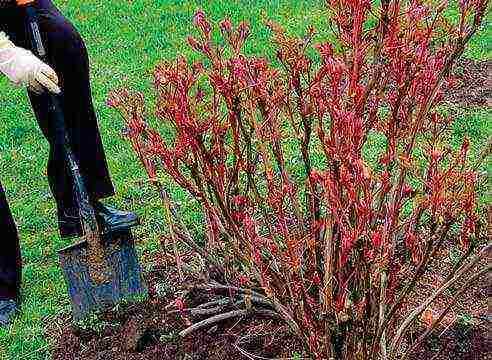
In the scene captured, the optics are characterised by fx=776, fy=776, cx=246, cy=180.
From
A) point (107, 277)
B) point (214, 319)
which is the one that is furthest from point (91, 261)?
point (214, 319)

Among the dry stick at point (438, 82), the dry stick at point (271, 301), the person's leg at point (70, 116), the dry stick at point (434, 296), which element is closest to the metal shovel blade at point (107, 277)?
the person's leg at point (70, 116)

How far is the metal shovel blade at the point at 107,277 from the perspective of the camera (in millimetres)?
3971

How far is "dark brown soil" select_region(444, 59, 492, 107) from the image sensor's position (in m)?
6.06

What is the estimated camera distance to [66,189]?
15.3 feet

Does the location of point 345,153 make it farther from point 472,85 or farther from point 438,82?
point 472,85

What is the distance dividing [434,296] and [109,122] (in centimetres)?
454

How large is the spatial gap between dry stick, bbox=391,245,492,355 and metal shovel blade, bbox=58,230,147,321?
5.42 ft

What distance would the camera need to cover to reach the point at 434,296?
8.48 ft

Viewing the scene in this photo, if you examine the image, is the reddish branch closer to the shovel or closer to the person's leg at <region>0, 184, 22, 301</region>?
the shovel

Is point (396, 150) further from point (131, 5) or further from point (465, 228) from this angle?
point (131, 5)

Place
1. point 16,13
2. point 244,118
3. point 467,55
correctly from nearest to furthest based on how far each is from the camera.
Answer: point 244,118
point 16,13
point 467,55

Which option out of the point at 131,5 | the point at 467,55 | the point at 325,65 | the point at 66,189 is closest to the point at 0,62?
the point at 66,189

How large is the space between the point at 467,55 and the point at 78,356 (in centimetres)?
469

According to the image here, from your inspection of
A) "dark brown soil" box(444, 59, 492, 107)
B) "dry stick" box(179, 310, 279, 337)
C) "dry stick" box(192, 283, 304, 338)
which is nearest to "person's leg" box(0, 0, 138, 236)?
"dry stick" box(192, 283, 304, 338)
